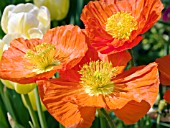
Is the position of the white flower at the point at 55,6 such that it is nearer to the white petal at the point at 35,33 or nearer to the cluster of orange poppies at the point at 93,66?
the white petal at the point at 35,33

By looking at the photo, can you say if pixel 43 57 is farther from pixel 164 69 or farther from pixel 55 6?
pixel 55 6

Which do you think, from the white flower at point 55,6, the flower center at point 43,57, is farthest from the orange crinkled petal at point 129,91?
the white flower at point 55,6

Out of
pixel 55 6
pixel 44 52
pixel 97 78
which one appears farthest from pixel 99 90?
pixel 55 6

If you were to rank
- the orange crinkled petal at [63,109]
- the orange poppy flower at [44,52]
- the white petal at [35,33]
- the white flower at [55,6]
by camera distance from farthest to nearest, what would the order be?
the white flower at [55,6] < the white petal at [35,33] < the orange poppy flower at [44,52] < the orange crinkled petal at [63,109]

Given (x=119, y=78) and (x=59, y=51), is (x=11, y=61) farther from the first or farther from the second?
(x=119, y=78)

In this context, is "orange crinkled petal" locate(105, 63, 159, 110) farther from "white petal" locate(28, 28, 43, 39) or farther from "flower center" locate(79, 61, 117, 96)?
"white petal" locate(28, 28, 43, 39)

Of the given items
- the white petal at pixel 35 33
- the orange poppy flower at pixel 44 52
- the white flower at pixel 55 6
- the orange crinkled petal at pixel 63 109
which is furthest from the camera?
the white flower at pixel 55 6
